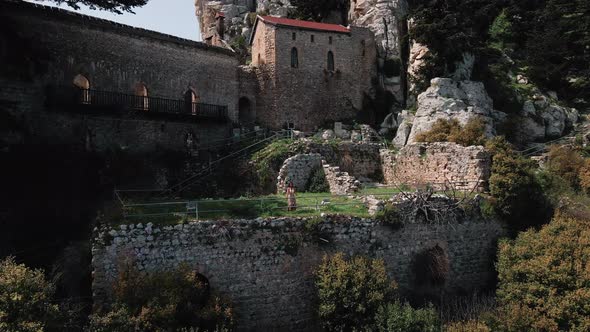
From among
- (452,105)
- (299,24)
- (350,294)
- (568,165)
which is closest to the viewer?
(350,294)

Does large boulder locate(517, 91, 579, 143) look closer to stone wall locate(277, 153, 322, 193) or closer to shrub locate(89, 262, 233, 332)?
stone wall locate(277, 153, 322, 193)

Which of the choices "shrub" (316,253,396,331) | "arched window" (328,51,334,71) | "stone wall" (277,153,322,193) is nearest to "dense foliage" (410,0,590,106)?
"arched window" (328,51,334,71)

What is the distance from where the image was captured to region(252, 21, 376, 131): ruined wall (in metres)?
29.3

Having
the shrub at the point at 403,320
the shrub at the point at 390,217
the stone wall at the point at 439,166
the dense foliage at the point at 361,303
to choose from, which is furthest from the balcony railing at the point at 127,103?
the shrub at the point at 403,320

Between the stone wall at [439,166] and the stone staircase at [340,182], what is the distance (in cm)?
267

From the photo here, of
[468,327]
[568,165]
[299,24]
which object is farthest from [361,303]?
[299,24]

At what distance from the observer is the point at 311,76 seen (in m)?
30.1

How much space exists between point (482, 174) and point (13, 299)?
16.0 meters

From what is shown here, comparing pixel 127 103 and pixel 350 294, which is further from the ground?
pixel 127 103

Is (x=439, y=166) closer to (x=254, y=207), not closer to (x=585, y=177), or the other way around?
(x=585, y=177)

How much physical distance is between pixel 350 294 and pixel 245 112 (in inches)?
731

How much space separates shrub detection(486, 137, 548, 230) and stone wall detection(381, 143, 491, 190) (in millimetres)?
553

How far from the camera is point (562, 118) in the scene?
2903 centimetres

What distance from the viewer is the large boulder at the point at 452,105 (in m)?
25.9
